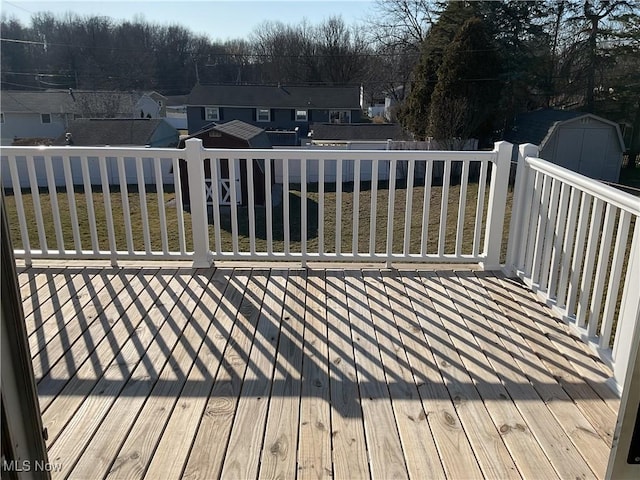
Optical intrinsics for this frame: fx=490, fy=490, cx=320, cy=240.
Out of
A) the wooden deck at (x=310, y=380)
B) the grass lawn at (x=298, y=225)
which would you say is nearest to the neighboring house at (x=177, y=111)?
the grass lawn at (x=298, y=225)

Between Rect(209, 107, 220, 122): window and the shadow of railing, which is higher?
Rect(209, 107, 220, 122): window

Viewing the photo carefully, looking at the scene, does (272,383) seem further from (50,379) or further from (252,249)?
(252,249)

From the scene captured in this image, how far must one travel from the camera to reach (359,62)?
29297 mm

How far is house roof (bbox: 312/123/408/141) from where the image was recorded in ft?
67.6

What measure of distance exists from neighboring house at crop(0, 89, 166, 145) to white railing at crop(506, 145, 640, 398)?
24119 mm

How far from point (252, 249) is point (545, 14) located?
16.8m

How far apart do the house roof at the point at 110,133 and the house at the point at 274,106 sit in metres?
7.40

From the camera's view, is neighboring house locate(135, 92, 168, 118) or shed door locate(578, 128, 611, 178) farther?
neighboring house locate(135, 92, 168, 118)

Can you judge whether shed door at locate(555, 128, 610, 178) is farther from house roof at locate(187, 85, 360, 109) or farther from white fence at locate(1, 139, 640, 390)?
white fence at locate(1, 139, 640, 390)

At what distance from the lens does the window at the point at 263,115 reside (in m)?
27.1

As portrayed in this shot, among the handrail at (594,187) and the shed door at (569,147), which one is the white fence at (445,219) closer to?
the handrail at (594,187)

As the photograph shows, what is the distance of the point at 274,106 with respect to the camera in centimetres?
2684

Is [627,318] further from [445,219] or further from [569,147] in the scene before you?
[569,147]

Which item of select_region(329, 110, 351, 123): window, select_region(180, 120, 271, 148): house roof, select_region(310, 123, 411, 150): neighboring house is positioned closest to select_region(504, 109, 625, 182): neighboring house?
select_region(310, 123, 411, 150): neighboring house
